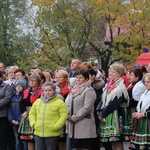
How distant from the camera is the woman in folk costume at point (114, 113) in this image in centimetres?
750

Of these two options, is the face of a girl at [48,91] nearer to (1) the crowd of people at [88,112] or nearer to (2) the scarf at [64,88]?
(1) the crowd of people at [88,112]

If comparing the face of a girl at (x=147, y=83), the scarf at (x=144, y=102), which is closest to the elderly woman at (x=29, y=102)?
the scarf at (x=144, y=102)

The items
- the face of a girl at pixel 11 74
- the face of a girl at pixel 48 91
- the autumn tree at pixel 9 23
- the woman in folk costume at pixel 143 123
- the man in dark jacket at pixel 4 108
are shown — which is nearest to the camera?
the woman in folk costume at pixel 143 123

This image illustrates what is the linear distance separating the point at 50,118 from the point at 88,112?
2.40 feet

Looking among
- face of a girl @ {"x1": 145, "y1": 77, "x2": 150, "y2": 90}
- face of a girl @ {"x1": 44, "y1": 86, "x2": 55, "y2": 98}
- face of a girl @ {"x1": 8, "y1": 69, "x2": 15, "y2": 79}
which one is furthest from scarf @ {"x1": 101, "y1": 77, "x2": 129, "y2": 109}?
face of a girl @ {"x1": 8, "y1": 69, "x2": 15, "y2": 79}

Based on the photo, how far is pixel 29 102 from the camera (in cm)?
852

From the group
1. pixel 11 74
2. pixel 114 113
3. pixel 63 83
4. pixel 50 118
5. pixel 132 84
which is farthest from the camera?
pixel 11 74

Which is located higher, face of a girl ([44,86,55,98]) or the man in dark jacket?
face of a girl ([44,86,55,98])

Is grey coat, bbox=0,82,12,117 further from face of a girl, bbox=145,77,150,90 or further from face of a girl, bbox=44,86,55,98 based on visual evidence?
face of a girl, bbox=145,77,150,90

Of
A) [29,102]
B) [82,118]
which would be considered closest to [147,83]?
[82,118]

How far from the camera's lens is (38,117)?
25.7ft

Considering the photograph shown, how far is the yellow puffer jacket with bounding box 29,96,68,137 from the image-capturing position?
7.70 metres

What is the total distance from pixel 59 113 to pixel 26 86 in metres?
1.58

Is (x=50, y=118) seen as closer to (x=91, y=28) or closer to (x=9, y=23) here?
(x=91, y=28)
